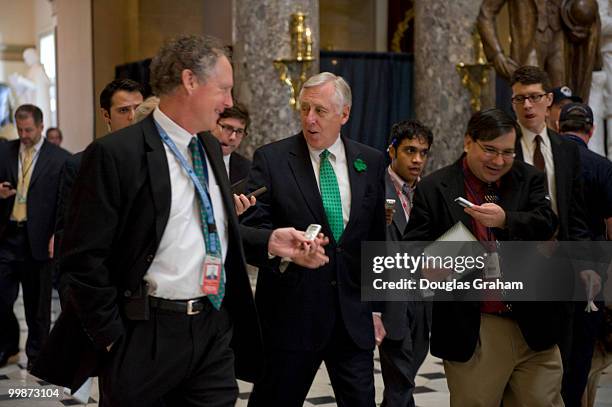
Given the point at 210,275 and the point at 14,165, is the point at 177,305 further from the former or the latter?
the point at 14,165

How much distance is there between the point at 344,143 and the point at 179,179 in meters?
1.31

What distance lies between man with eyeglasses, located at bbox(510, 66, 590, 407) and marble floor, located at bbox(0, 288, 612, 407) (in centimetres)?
185

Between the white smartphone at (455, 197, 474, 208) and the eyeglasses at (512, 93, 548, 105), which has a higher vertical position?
the eyeglasses at (512, 93, 548, 105)

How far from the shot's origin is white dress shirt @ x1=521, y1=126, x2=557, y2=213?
484 centimetres

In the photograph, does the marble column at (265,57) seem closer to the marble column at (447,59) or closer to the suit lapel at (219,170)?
the marble column at (447,59)

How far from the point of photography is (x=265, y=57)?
10695 millimetres

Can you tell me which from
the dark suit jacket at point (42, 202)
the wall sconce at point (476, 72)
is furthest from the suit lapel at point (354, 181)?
the wall sconce at point (476, 72)

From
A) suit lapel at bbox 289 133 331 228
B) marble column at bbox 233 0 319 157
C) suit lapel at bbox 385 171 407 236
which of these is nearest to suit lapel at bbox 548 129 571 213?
suit lapel at bbox 385 171 407 236

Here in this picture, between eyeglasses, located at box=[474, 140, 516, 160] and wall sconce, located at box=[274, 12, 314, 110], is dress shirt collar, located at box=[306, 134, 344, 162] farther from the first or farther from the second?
wall sconce, located at box=[274, 12, 314, 110]

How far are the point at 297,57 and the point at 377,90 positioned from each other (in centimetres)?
189

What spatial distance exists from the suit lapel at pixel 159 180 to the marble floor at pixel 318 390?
316cm

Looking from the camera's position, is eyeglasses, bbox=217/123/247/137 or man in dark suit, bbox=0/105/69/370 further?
man in dark suit, bbox=0/105/69/370

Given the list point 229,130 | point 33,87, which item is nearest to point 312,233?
point 229,130

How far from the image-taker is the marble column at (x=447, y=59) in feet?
37.0
